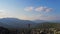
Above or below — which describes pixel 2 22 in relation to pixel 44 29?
above

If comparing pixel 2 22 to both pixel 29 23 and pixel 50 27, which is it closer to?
pixel 29 23

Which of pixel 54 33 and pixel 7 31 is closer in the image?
pixel 7 31

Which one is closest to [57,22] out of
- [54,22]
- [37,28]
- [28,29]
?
[54,22]

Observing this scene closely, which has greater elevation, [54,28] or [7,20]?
[7,20]

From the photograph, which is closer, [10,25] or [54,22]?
[10,25]

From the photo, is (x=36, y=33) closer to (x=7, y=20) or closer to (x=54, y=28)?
(x=54, y=28)

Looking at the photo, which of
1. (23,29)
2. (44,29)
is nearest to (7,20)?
(23,29)

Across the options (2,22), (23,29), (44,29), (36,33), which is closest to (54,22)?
(44,29)

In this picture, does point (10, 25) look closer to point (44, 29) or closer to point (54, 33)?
point (44, 29)
